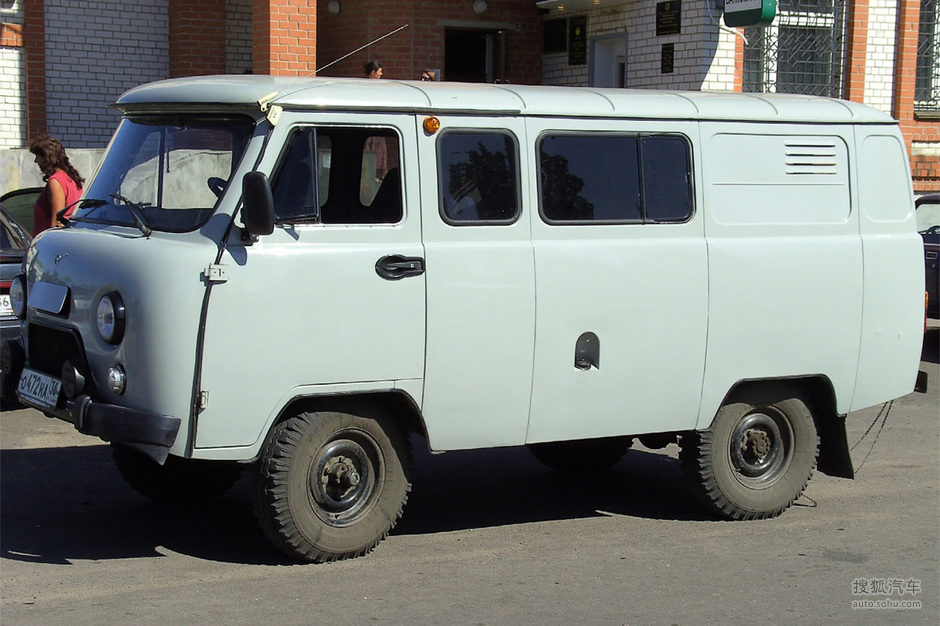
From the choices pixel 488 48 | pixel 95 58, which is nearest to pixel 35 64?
pixel 95 58

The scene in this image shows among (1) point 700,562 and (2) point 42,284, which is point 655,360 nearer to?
(1) point 700,562

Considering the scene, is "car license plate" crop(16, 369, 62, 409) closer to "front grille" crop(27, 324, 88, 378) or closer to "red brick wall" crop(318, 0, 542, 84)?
"front grille" crop(27, 324, 88, 378)

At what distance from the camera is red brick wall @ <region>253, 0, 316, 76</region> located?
1307cm

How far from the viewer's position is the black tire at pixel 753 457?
679cm

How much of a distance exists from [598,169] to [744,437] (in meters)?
1.82

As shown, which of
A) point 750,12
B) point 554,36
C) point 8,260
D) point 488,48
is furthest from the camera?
point 488,48

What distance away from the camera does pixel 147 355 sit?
532cm

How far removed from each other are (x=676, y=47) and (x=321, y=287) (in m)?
9.70

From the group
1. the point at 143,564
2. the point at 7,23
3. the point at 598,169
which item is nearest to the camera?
the point at 143,564

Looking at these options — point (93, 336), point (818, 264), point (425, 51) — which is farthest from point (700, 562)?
point (425, 51)

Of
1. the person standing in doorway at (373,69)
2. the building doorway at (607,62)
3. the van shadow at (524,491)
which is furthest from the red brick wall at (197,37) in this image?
the van shadow at (524,491)

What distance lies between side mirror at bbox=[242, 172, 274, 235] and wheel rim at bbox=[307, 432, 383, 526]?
1127 millimetres

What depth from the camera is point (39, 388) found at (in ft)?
19.4

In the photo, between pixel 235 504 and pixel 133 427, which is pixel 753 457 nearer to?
pixel 235 504
